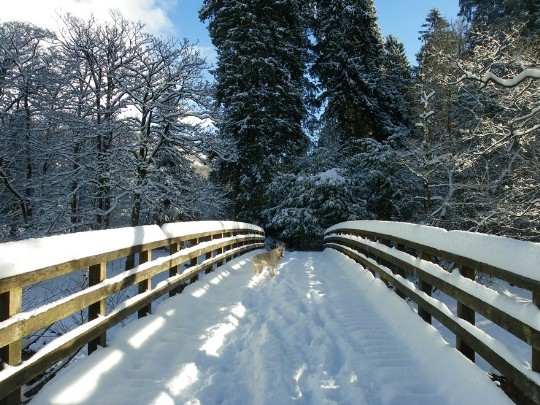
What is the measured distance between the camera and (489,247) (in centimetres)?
291

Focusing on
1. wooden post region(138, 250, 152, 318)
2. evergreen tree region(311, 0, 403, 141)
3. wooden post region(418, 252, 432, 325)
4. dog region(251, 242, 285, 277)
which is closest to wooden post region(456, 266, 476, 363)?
wooden post region(418, 252, 432, 325)

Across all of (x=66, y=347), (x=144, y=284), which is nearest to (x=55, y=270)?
(x=66, y=347)

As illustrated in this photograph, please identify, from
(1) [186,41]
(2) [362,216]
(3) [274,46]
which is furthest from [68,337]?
(3) [274,46]

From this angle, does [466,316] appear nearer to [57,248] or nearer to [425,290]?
[425,290]

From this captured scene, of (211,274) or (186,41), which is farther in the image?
(186,41)

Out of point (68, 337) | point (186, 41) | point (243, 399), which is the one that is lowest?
point (243, 399)

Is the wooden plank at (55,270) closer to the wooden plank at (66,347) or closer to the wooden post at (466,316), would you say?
the wooden plank at (66,347)

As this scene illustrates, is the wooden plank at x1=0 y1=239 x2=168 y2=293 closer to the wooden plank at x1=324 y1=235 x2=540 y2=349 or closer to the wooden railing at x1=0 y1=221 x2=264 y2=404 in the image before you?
the wooden railing at x1=0 y1=221 x2=264 y2=404

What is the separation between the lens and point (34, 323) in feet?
7.99

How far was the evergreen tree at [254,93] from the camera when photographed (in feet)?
71.5

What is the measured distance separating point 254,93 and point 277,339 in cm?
1957

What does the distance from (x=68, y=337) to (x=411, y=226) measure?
402 centimetres

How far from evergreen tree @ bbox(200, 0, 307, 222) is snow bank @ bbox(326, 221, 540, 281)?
58.6 ft

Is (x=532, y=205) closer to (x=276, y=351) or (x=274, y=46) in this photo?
(x=276, y=351)
